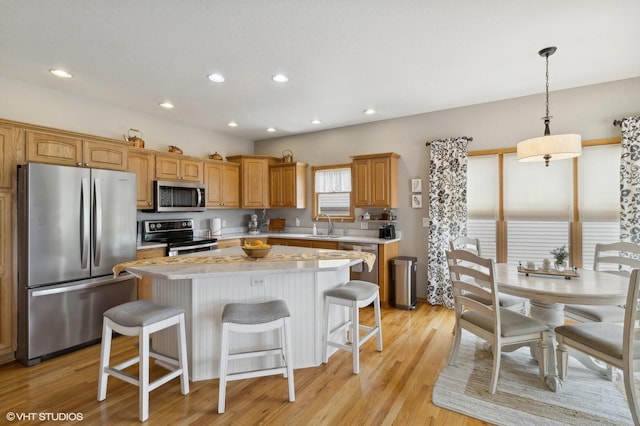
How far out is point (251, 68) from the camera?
3.17 meters

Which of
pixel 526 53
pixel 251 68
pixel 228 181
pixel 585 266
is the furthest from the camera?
pixel 228 181

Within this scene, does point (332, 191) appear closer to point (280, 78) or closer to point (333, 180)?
point (333, 180)

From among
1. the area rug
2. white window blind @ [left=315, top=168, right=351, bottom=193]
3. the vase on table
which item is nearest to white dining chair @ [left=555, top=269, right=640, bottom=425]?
the area rug

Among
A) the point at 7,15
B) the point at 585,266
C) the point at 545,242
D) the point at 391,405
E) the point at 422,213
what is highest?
the point at 7,15

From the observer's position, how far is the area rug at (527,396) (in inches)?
80.7

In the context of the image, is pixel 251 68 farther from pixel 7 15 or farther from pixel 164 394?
pixel 164 394

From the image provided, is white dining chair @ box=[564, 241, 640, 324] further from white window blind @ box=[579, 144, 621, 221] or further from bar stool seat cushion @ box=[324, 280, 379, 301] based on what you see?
bar stool seat cushion @ box=[324, 280, 379, 301]

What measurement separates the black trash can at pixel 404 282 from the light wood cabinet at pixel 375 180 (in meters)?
0.89

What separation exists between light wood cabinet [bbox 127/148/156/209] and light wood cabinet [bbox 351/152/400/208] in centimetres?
298

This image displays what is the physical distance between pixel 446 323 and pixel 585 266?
5.89 feet

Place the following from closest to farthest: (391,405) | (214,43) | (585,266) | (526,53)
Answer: (391,405)
(214,43)
(526,53)
(585,266)

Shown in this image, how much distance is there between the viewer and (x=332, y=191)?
18.6ft

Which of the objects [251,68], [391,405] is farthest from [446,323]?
[251,68]

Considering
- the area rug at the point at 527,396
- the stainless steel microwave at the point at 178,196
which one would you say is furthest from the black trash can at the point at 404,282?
the stainless steel microwave at the point at 178,196
